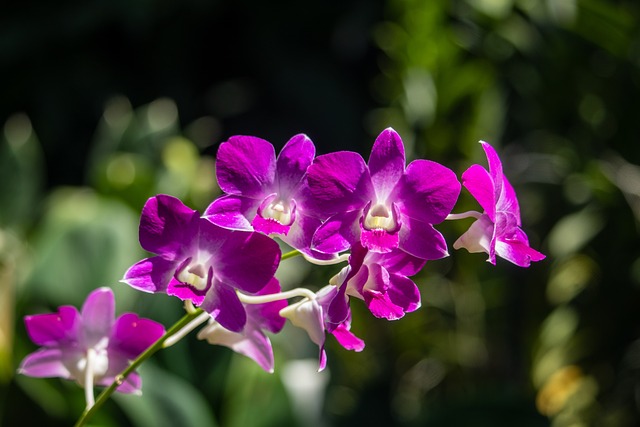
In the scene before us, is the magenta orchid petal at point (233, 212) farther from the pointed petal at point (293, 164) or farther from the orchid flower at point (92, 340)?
the orchid flower at point (92, 340)

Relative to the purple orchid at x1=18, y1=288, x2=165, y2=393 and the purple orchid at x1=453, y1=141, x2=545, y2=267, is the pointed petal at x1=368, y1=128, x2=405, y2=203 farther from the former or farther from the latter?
the purple orchid at x1=18, y1=288, x2=165, y2=393

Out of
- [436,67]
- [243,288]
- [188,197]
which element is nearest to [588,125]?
[436,67]

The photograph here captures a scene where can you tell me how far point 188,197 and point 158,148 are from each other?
1.09 ft

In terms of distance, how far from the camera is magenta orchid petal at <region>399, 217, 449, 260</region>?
475 mm

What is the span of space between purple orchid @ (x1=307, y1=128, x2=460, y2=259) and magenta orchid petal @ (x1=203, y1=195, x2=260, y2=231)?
0.11ft

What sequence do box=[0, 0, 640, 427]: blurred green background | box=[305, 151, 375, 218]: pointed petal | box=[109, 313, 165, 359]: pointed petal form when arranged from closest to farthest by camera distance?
box=[305, 151, 375, 218]: pointed petal < box=[109, 313, 165, 359]: pointed petal < box=[0, 0, 640, 427]: blurred green background

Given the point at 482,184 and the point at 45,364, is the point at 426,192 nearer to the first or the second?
the point at 482,184

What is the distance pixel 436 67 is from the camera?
1.62 meters

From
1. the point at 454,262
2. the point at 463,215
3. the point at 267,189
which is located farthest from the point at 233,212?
the point at 454,262

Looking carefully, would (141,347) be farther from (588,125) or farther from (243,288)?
(588,125)

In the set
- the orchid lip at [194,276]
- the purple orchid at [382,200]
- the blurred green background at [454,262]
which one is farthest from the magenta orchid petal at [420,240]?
the blurred green background at [454,262]

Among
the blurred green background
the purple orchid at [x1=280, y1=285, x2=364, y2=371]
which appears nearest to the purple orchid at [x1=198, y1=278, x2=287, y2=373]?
the purple orchid at [x1=280, y1=285, x2=364, y2=371]

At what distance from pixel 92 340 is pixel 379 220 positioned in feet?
0.74

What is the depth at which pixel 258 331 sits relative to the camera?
0.56 meters
